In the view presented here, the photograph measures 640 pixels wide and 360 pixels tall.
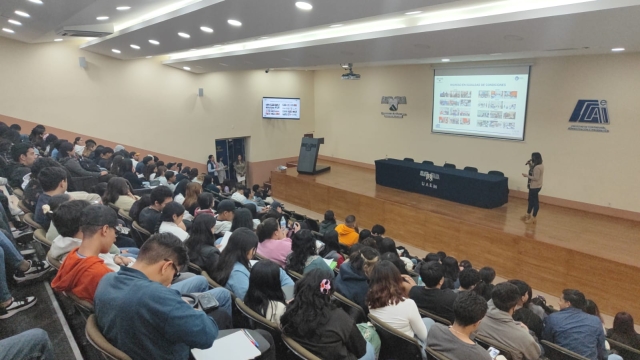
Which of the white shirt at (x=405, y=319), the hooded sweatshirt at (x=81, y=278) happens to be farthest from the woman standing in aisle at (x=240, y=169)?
the hooded sweatshirt at (x=81, y=278)

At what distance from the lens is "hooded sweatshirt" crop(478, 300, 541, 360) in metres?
2.63

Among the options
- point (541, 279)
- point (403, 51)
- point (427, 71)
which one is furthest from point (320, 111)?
point (541, 279)

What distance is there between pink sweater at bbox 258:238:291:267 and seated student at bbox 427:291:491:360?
175 centimetres

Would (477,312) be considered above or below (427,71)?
below

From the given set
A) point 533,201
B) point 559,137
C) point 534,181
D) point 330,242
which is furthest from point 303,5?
point 559,137

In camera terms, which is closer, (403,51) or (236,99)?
(403,51)

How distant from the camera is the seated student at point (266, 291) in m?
2.43

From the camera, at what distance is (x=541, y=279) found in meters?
6.42

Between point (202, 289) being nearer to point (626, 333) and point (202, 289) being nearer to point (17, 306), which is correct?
point (17, 306)

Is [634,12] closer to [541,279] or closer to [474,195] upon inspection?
[541,279]

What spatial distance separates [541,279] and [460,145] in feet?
15.7

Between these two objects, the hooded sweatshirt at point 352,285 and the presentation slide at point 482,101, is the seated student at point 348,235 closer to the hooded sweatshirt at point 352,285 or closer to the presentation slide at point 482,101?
the hooded sweatshirt at point 352,285

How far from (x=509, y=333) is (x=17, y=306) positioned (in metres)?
3.51

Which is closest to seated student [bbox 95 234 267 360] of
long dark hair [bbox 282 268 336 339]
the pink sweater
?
long dark hair [bbox 282 268 336 339]
